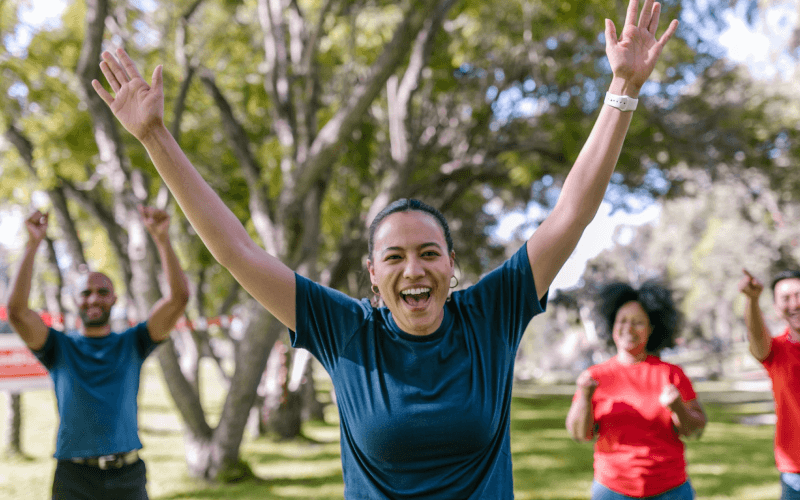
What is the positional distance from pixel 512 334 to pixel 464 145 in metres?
10.2

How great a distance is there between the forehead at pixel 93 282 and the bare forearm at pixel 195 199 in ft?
7.38

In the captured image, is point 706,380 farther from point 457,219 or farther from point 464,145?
point 464,145

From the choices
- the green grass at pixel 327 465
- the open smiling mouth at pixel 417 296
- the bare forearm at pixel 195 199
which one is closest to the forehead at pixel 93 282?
the bare forearm at pixel 195 199

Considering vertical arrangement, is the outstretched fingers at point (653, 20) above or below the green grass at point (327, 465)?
above

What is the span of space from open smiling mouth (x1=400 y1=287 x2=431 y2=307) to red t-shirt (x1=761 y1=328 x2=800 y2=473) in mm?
2503

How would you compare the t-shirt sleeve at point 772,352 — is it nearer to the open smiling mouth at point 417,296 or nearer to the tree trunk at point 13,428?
the open smiling mouth at point 417,296

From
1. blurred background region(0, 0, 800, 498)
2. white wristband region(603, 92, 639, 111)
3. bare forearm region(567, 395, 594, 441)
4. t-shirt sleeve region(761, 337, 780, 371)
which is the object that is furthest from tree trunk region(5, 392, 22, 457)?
white wristband region(603, 92, 639, 111)

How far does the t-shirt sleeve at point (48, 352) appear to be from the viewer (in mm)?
3407

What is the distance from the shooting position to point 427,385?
5.24 ft

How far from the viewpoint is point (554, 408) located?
54.4 ft

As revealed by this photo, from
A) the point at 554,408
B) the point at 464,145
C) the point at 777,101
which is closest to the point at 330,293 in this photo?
the point at 464,145

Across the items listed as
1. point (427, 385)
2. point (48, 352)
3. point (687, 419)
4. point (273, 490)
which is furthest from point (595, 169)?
point (273, 490)

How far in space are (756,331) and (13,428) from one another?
30.3ft

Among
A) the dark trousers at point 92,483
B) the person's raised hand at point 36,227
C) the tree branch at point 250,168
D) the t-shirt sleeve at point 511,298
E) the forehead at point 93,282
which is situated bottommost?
the dark trousers at point 92,483
